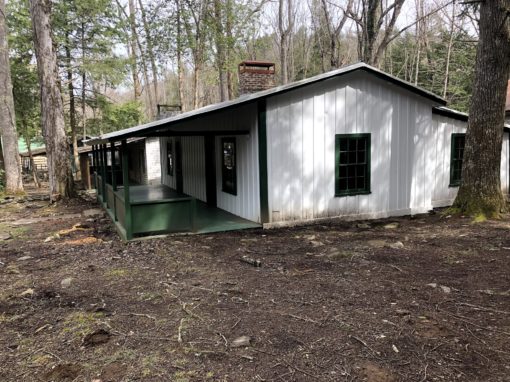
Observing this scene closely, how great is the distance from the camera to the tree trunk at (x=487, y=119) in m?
7.99

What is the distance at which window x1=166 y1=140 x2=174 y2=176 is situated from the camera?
14.8 meters

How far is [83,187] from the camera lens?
19281 millimetres

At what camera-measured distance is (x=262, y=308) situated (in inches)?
169

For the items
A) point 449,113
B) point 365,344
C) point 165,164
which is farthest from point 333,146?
point 165,164

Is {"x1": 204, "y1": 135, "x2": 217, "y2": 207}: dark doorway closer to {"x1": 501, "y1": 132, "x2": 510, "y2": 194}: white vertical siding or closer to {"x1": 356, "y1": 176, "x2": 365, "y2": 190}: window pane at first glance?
{"x1": 356, "y1": 176, "x2": 365, "y2": 190}: window pane

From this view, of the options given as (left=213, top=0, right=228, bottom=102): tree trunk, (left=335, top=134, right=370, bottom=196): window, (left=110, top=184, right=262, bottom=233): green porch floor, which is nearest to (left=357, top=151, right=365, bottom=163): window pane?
(left=335, top=134, right=370, bottom=196): window

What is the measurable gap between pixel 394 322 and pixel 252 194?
211 inches

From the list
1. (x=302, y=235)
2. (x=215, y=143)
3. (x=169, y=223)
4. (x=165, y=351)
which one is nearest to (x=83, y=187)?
(x=215, y=143)

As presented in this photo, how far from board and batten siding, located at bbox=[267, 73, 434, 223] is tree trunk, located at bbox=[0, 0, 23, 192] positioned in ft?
38.6

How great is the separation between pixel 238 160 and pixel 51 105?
6.62 metres

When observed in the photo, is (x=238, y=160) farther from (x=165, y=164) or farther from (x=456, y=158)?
(x=165, y=164)

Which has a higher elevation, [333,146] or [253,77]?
[253,77]

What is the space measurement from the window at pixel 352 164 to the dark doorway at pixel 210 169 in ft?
11.8

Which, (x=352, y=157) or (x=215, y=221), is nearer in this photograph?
(x=215, y=221)
